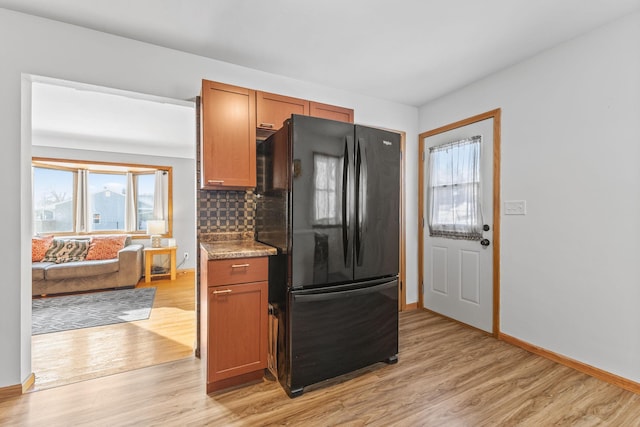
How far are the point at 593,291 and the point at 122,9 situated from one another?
3.83 meters

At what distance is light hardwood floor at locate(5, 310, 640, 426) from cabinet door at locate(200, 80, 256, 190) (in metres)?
1.46

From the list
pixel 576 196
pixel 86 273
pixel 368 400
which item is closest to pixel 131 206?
pixel 86 273

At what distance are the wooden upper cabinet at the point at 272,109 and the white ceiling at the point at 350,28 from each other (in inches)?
15.7

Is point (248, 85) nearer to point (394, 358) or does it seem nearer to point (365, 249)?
point (365, 249)

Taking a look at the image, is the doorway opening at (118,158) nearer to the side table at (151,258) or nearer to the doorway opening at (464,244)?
the side table at (151,258)

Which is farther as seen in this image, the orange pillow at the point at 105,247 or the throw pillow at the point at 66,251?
the orange pillow at the point at 105,247

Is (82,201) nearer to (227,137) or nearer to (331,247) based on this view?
(227,137)

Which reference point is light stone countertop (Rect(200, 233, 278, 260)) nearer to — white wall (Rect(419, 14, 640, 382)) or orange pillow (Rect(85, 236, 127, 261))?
white wall (Rect(419, 14, 640, 382))

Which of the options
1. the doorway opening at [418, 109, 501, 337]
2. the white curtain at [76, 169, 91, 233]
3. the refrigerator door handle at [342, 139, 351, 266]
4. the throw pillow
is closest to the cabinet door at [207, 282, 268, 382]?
the refrigerator door handle at [342, 139, 351, 266]

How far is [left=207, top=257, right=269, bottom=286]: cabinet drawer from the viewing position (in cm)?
188

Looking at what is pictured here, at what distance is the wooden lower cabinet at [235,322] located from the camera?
1878 millimetres

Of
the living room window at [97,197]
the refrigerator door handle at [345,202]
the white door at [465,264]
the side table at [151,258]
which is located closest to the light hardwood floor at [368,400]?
the white door at [465,264]

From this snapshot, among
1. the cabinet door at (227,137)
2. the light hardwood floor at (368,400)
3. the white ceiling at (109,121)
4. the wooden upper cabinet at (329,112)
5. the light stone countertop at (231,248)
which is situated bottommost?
the light hardwood floor at (368,400)

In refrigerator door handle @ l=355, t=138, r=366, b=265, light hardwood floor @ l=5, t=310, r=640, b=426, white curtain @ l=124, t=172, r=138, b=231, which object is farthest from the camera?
white curtain @ l=124, t=172, r=138, b=231
